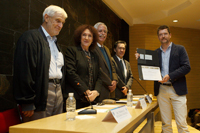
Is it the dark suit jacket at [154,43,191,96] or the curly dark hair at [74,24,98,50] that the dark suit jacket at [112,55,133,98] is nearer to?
the dark suit jacket at [154,43,191,96]

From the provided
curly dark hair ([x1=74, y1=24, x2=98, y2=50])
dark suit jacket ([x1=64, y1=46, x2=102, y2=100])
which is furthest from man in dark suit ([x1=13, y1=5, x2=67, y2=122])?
curly dark hair ([x1=74, y1=24, x2=98, y2=50])

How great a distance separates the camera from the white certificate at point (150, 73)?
7.73ft

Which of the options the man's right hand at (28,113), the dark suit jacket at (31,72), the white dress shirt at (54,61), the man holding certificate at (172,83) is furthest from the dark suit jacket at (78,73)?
the man holding certificate at (172,83)

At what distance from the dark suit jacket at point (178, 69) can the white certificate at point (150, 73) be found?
19 centimetres

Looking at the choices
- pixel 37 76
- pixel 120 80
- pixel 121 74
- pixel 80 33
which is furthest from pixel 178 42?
pixel 37 76

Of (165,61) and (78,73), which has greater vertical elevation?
(165,61)

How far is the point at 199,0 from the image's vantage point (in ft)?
15.6

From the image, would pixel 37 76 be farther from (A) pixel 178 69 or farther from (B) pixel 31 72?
(A) pixel 178 69

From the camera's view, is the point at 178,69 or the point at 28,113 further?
the point at 178,69

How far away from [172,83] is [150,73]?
1.34 ft

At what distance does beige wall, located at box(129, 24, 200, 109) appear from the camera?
6629 mm

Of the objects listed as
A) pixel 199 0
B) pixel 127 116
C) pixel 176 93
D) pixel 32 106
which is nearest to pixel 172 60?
pixel 176 93

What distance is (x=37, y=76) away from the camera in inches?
67.6

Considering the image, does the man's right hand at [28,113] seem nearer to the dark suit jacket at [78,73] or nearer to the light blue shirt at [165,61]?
the dark suit jacket at [78,73]
